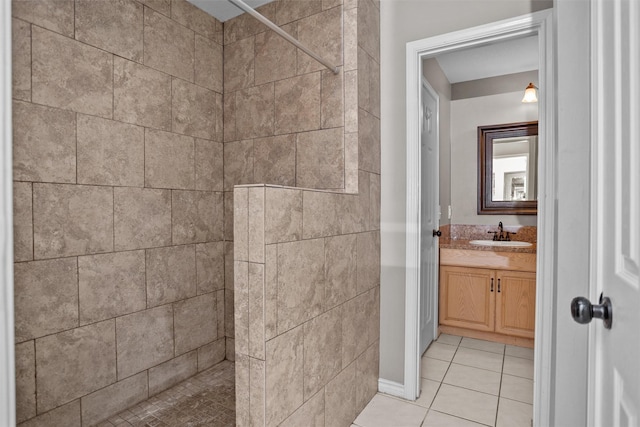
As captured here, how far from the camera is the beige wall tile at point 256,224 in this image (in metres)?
1.31

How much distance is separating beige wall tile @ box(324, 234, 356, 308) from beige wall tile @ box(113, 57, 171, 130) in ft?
4.63

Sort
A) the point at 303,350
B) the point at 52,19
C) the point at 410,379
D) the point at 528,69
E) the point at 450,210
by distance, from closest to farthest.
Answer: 1. the point at 303,350
2. the point at 52,19
3. the point at 410,379
4. the point at 528,69
5. the point at 450,210

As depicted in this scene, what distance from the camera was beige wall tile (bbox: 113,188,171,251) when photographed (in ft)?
6.70

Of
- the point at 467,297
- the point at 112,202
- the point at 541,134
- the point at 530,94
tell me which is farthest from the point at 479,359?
the point at 112,202

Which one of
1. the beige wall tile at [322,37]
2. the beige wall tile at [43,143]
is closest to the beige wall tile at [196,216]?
the beige wall tile at [43,143]

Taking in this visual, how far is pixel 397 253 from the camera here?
2.26m

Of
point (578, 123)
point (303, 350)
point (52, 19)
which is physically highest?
point (52, 19)

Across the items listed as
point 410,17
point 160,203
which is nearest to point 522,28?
point 410,17

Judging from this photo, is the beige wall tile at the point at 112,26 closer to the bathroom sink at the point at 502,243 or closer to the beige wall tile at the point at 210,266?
the beige wall tile at the point at 210,266

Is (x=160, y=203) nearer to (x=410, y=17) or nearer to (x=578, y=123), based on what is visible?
(x=410, y=17)

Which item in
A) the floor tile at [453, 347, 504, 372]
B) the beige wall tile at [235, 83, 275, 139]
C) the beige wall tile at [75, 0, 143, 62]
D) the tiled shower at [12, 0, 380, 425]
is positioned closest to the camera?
the tiled shower at [12, 0, 380, 425]

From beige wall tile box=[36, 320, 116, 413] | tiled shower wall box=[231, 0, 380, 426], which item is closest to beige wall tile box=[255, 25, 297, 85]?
tiled shower wall box=[231, 0, 380, 426]

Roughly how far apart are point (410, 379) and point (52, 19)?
9.17 feet

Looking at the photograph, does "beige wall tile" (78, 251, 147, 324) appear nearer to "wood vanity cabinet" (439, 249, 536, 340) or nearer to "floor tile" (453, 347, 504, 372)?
"floor tile" (453, 347, 504, 372)
